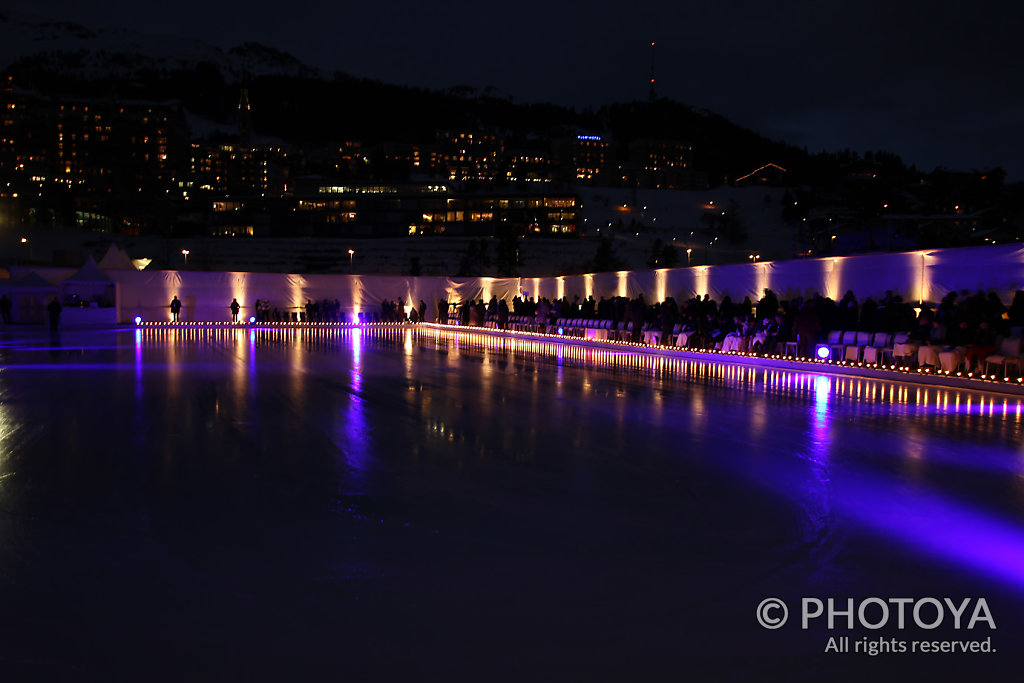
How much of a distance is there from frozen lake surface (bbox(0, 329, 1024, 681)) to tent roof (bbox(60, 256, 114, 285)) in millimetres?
22165

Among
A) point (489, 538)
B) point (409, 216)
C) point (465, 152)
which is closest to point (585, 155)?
point (465, 152)

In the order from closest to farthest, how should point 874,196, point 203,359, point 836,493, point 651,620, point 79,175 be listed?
point 651,620
point 836,493
point 203,359
point 874,196
point 79,175

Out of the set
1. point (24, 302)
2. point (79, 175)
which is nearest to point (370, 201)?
point (24, 302)

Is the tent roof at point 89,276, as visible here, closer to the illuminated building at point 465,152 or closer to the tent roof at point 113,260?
the tent roof at point 113,260

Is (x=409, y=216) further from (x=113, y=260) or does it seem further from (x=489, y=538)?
(x=489, y=538)

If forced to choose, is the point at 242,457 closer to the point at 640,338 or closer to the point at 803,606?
the point at 803,606

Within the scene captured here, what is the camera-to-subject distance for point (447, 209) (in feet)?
316

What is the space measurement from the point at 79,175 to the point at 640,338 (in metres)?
167

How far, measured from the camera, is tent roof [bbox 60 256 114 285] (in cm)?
2827

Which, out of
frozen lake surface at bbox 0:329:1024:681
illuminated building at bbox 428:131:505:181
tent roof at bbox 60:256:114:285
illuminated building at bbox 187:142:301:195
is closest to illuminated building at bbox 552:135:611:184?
illuminated building at bbox 428:131:505:181

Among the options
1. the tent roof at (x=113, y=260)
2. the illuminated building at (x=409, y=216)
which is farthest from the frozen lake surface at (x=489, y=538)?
the illuminated building at (x=409, y=216)

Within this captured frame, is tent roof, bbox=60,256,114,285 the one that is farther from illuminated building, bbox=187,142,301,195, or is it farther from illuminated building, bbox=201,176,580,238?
illuminated building, bbox=187,142,301,195

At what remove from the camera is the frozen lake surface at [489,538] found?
2803 millimetres

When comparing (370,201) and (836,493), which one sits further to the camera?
(370,201)
